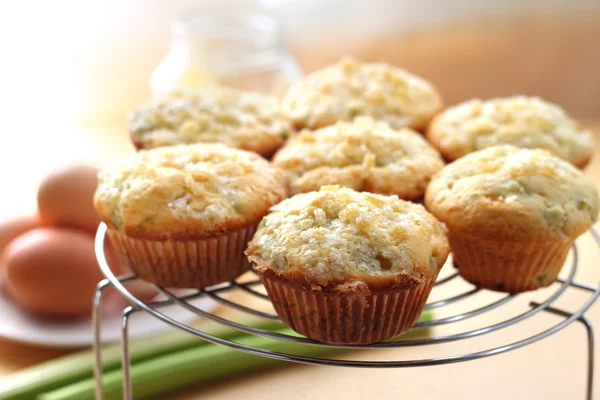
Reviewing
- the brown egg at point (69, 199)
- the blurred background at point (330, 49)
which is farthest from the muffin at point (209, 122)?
the blurred background at point (330, 49)

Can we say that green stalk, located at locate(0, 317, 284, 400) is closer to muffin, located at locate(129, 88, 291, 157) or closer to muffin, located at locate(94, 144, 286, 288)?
muffin, located at locate(94, 144, 286, 288)

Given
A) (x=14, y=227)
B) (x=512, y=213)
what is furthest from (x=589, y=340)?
(x=14, y=227)

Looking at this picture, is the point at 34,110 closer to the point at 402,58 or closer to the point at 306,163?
the point at 402,58

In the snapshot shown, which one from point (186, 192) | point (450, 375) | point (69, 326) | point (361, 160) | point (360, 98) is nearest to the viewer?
point (186, 192)

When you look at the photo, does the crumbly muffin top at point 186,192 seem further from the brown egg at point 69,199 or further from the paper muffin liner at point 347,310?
the brown egg at point 69,199

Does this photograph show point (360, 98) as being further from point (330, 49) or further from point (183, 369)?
point (330, 49)
